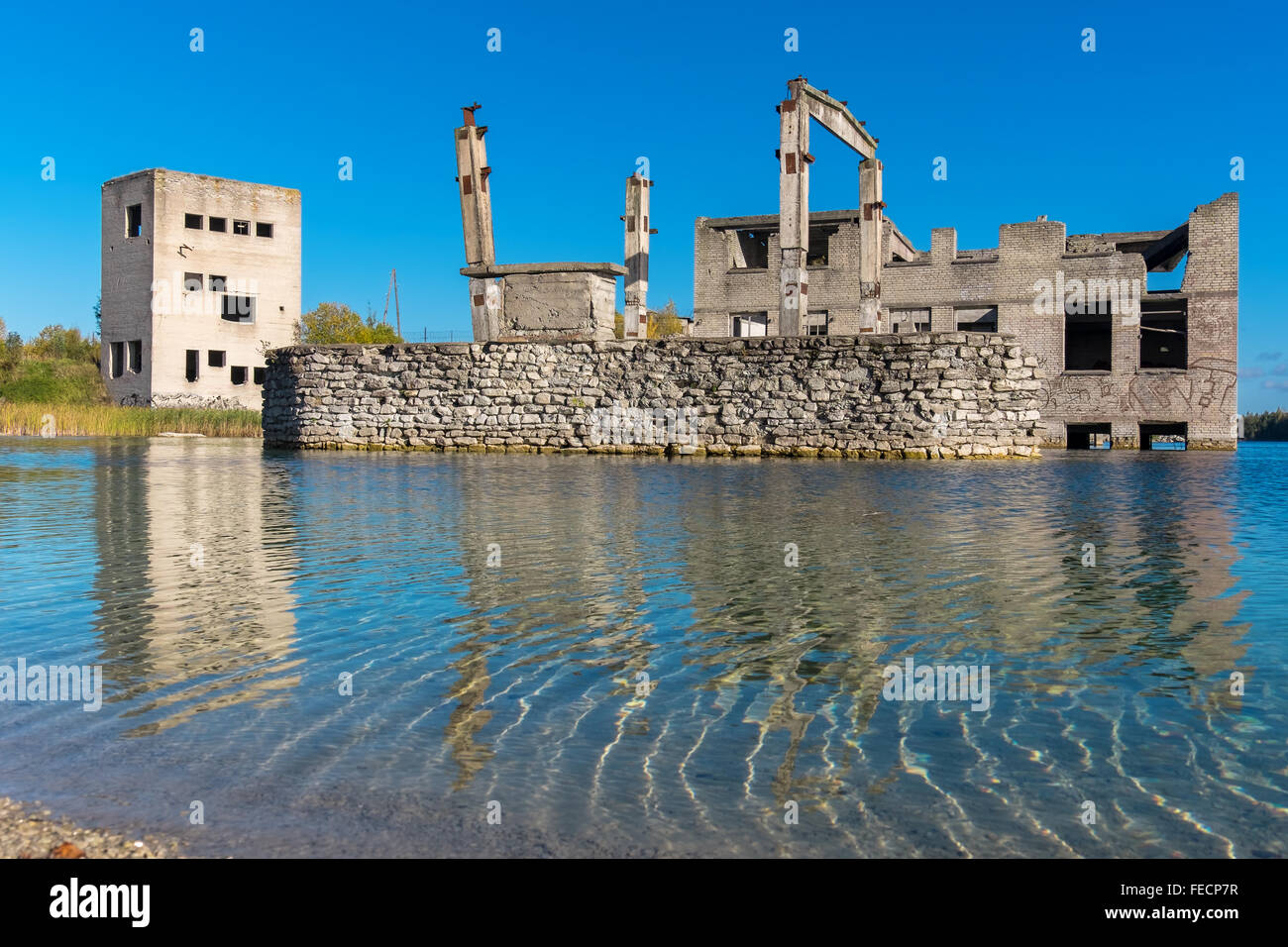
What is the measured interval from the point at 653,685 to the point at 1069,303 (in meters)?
33.6

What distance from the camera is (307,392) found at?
2286 cm

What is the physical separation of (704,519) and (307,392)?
16767mm

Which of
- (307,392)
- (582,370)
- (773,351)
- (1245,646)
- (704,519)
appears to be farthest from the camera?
(307,392)

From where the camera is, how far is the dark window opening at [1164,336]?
108 ft

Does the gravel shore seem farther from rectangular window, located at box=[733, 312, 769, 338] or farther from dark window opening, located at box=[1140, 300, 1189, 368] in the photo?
rectangular window, located at box=[733, 312, 769, 338]

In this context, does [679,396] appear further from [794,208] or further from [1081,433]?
[1081,433]

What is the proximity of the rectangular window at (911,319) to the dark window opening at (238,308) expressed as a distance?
29.1 meters

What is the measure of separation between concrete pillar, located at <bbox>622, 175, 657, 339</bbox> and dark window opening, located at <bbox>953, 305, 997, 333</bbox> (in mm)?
17032

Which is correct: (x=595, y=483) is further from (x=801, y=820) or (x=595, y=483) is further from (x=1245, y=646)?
(x=801, y=820)

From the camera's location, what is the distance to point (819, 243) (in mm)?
39094

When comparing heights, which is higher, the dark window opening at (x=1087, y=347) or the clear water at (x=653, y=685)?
the dark window opening at (x=1087, y=347)

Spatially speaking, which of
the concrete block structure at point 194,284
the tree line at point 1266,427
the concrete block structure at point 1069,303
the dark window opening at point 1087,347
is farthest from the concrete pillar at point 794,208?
the tree line at point 1266,427

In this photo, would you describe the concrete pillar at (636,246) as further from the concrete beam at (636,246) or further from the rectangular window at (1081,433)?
the rectangular window at (1081,433)
